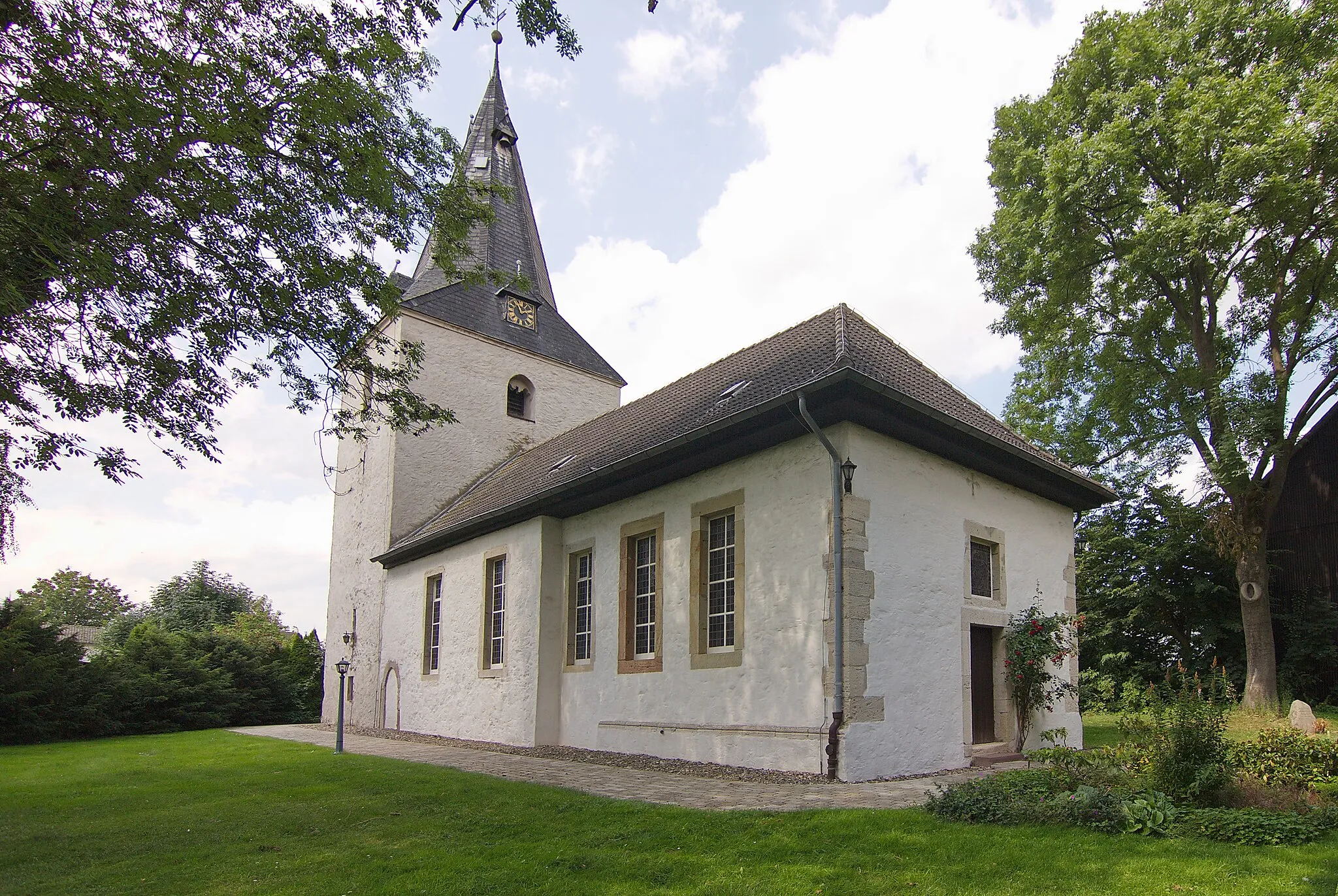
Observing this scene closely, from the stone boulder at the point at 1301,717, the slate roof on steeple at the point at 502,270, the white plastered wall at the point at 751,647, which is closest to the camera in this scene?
the white plastered wall at the point at 751,647

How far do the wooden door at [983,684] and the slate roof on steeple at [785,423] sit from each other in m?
2.11

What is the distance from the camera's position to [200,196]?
6957 mm

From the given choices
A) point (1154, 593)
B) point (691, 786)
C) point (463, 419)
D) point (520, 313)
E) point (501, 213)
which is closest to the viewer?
point (691, 786)

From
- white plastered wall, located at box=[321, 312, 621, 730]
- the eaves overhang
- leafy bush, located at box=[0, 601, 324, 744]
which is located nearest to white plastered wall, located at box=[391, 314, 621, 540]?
white plastered wall, located at box=[321, 312, 621, 730]

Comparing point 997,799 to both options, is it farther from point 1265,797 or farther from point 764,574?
point 764,574

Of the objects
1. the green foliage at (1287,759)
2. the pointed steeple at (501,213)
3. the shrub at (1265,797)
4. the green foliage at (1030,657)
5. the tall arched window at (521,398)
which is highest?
the pointed steeple at (501,213)

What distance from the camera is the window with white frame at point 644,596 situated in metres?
11.7

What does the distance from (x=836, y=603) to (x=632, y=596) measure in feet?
12.8

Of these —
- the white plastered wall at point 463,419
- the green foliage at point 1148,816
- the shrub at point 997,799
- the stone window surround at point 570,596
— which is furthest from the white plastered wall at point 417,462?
the green foliage at point 1148,816

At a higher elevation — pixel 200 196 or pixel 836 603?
pixel 200 196

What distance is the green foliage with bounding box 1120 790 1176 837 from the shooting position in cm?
570

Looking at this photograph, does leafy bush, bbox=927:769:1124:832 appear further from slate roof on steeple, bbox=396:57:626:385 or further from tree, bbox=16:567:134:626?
tree, bbox=16:567:134:626

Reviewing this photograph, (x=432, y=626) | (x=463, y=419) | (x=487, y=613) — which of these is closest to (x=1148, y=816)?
(x=487, y=613)

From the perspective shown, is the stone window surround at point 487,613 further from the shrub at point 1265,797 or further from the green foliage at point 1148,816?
the shrub at point 1265,797
